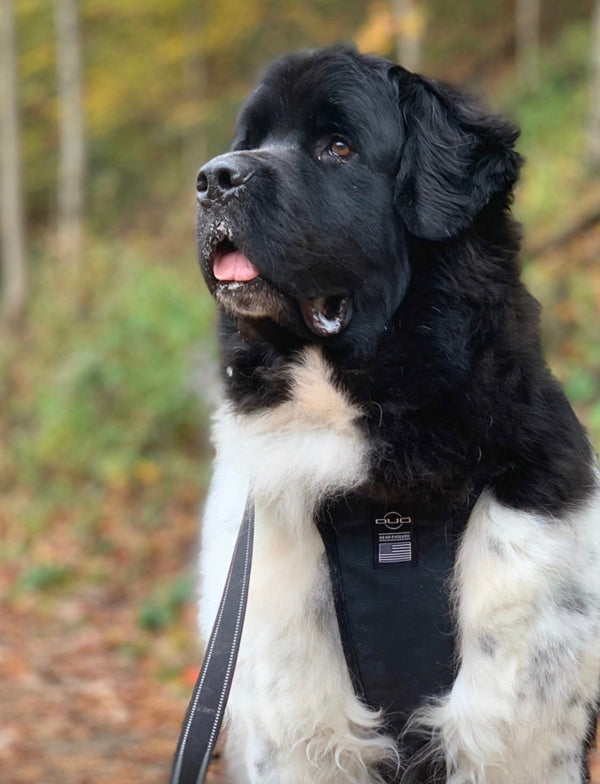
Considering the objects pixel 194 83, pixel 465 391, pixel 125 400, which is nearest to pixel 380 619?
pixel 465 391

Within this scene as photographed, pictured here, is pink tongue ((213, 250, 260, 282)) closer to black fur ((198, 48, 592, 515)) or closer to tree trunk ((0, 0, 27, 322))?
black fur ((198, 48, 592, 515))

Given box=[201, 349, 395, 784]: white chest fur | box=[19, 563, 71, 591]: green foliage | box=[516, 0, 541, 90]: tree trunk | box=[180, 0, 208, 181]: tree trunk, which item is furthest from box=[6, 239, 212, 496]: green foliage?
box=[516, 0, 541, 90]: tree trunk

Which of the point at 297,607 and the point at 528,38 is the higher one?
the point at 528,38

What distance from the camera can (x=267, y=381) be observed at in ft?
8.93

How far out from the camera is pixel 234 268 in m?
2.59

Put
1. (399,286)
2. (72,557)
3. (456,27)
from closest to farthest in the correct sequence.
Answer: (399,286), (72,557), (456,27)

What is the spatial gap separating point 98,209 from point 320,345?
24557 millimetres

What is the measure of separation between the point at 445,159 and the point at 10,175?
13.6 m

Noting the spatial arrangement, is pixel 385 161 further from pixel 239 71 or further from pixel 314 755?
pixel 239 71

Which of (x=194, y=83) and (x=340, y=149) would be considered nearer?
(x=340, y=149)

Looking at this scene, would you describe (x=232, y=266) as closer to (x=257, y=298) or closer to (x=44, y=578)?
(x=257, y=298)

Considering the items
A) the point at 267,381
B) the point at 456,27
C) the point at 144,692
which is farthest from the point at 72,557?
the point at 456,27

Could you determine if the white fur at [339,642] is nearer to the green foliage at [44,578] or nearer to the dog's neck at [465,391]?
the dog's neck at [465,391]

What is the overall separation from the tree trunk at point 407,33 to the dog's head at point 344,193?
12149 mm
